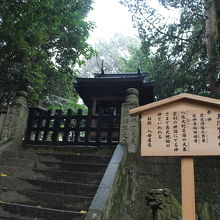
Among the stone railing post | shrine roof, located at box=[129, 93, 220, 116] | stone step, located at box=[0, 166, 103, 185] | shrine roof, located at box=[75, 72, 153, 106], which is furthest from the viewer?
shrine roof, located at box=[75, 72, 153, 106]

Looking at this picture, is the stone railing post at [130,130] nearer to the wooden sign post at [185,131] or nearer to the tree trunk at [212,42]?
the wooden sign post at [185,131]

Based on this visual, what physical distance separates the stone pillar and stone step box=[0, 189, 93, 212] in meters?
2.39

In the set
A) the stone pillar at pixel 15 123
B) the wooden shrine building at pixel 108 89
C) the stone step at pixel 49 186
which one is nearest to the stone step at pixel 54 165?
the stone step at pixel 49 186

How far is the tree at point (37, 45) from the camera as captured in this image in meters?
6.40

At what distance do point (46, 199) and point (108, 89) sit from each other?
816 centimetres

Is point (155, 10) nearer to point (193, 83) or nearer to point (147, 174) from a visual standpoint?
point (193, 83)

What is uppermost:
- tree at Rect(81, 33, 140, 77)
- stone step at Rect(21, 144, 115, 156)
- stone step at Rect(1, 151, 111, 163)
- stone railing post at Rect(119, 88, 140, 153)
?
tree at Rect(81, 33, 140, 77)

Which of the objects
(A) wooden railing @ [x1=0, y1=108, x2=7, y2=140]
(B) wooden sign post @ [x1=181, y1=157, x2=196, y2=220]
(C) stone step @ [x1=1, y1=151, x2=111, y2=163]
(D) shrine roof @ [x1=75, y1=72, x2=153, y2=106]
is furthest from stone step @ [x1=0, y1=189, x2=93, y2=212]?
(D) shrine roof @ [x1=75, y1=72, x2=153, y2=106]


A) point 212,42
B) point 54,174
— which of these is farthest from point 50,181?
point 212,42

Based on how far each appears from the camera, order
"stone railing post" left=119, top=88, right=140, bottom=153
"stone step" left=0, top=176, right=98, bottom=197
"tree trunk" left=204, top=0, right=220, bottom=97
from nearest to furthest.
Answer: "stone step" left=0, top=176, right=98, bottom=197 < "stone railing post" left=119, top=88, right=140, bottom=153 < "tree trunk" left=204, top=0, right=220, bottom=97

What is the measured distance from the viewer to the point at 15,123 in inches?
262

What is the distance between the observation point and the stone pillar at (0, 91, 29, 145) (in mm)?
6535

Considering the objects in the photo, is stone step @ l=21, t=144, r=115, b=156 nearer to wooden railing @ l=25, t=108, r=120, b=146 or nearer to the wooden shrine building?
wooden railing @ l=25, t=108, r=120, b=146

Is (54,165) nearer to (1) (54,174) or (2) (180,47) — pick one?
(1) (54,174)
